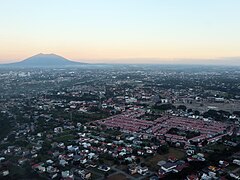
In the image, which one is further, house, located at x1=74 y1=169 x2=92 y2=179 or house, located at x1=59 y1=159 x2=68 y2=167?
house, located at x1=59 y1=159 x2=68 y2=167

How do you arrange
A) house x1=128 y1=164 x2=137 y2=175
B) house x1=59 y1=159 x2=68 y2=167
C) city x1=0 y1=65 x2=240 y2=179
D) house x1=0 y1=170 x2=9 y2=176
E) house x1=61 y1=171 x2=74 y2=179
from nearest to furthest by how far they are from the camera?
house x1=61 y1=171 x2=74 y2=179, house x1=0 y1=170 x2=9 y2=176, house x1=128 y1=164 x2=137 y2=175, city x1=0 y1=65 x2=240 y2=179, house x1=59 y1=159 x2=68 y2=167

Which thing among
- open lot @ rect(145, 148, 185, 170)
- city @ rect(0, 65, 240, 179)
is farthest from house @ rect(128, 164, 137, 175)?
open lot @ rect(145, 148, 185, 170)

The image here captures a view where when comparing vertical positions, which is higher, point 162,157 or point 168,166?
point 168,166

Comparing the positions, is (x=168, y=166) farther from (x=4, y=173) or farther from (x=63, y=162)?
(x=4, y=173)

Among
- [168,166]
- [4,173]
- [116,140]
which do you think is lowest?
[116,140]

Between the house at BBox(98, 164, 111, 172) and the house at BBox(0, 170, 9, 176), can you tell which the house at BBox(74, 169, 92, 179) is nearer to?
the house at BBox(98, 164, 111, 172)

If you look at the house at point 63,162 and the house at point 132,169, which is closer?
the house at point 132,169

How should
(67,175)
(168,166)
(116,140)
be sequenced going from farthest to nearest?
1. (116,140)
2. (168,166)
3. (67,175)

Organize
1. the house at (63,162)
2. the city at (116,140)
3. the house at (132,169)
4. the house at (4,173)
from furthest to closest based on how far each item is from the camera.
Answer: the house at (63,162)
the city at (116,140)
the house at (132,169)
the house at (4,173)

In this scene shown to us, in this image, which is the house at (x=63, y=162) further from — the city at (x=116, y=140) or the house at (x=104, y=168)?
the house at (x=104, y=168)

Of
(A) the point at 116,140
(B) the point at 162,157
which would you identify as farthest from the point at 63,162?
(B) the point at 162,157

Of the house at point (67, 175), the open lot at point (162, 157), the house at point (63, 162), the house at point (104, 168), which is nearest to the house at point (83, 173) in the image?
the house at point (67, 175)

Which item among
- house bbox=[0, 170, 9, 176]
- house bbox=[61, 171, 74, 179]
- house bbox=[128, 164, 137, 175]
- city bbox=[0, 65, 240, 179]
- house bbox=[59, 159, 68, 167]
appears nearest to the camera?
house bbox=[61, 171, 74, 179]
